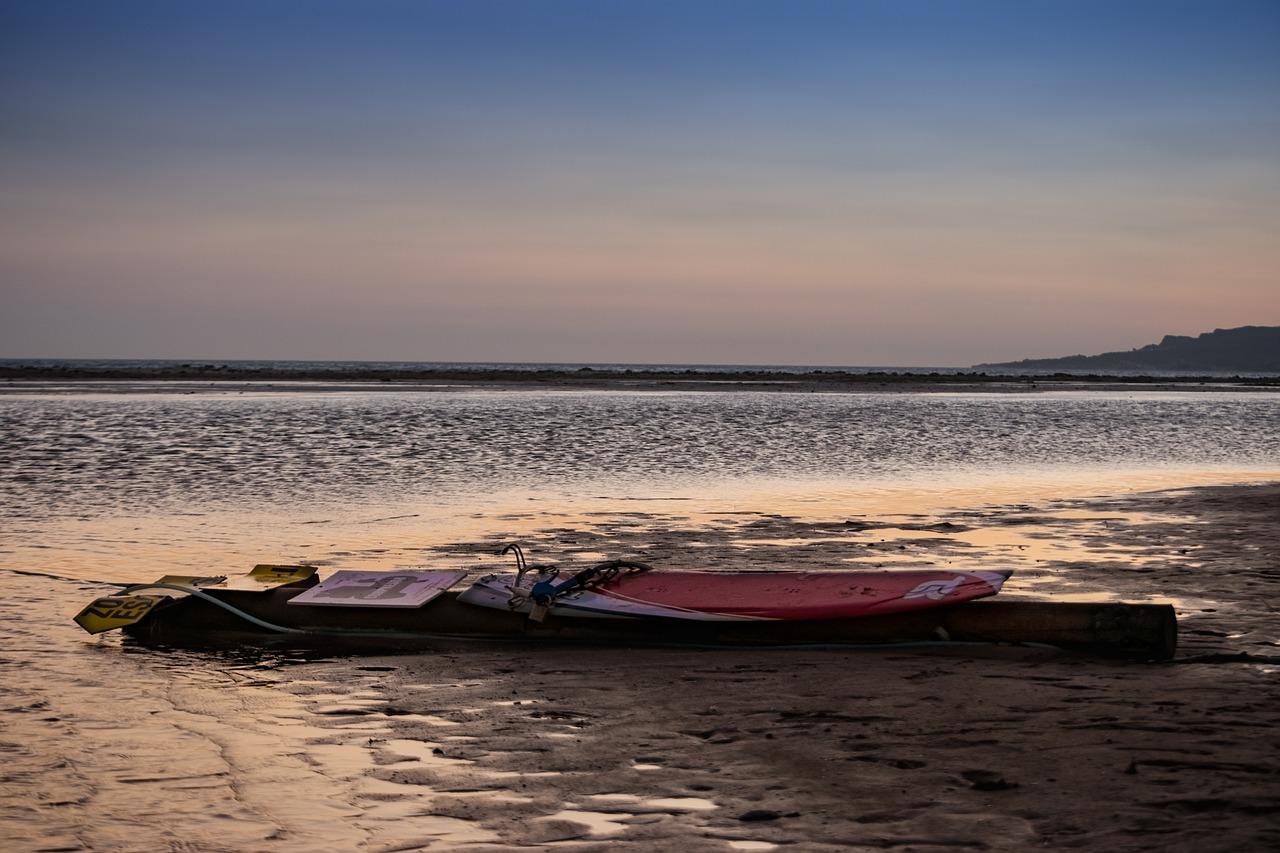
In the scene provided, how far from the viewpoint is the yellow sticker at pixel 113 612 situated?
25.1ft

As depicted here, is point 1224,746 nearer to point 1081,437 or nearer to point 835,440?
point 835,440

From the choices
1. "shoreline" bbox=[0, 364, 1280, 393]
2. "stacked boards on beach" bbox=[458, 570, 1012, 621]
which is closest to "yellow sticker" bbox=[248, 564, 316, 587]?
"stacked boards on beach" bbox=[458, 570, 1012, 621]

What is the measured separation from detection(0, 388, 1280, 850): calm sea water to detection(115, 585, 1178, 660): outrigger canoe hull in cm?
51

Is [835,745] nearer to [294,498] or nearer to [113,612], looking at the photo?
[113,612]

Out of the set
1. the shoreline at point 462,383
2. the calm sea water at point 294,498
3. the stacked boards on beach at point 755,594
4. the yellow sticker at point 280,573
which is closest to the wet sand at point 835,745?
the stacked boards on beach at point 755,594

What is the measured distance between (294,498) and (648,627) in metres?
9.40

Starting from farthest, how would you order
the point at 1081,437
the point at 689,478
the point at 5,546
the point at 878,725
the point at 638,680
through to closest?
1. the point at 1081,437
2. the point at 689,478
3. the point at 5,546
4. the point at 638,680
5. the point at 878,725

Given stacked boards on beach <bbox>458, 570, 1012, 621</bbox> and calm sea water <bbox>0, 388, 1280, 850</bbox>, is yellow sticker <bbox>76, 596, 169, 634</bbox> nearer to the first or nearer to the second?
calm sea water <bbox>0, 388, 1280, 850</bbox>

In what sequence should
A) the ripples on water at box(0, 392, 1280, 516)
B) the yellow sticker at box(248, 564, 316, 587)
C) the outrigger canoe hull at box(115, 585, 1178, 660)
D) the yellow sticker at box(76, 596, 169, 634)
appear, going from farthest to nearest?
the ripples on water at box(0, 392, 1280, 516) < the yellow sticker at box(248, 564, 316, 587) < the yellow sticker at box(76, 596, 169, 634) < the outrigger canoe hull at box(115, 585, 1178, 660)

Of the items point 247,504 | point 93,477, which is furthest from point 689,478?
point 93,477

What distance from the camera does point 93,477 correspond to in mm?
17500

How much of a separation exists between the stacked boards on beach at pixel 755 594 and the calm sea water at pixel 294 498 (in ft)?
6.20

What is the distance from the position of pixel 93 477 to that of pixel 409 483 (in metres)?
4.85

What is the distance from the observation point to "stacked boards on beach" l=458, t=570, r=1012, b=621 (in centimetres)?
732
